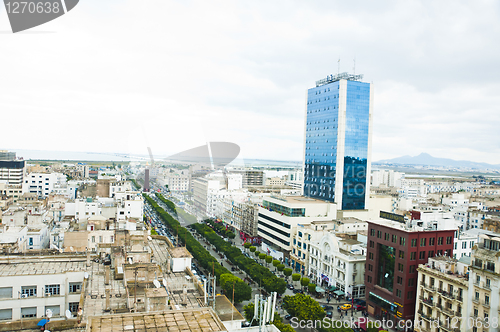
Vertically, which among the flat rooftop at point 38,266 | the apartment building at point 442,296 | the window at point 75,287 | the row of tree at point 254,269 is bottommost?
the row of tree at point 254,269

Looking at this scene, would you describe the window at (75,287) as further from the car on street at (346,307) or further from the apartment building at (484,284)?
the apartment building at (484,284)

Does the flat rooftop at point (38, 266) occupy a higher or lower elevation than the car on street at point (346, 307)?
higher

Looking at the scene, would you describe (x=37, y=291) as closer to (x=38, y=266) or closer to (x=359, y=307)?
(x=38, y=266)

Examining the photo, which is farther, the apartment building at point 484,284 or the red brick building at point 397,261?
the red brick building at point 397,261

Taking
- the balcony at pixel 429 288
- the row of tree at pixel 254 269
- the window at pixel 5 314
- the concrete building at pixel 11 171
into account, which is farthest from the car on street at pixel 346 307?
the concrete building at pixel 11 171

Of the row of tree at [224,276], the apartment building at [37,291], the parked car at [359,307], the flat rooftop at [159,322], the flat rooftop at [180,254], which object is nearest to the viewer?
the flat rooftop at [159,322]

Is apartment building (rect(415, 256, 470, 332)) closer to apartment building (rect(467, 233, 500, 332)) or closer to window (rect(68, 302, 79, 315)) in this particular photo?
apartment building (rect(467, 233, 500, 332))

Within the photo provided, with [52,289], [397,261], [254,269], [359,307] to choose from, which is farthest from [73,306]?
[359,307]

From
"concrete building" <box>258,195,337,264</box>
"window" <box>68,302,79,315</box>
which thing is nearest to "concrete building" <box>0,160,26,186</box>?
"concrete building" <box>258,195,337,264</box>
